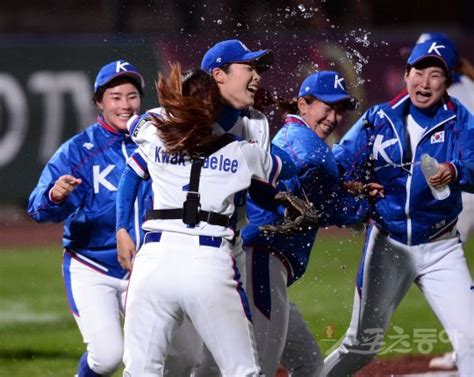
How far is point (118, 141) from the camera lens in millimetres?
6934

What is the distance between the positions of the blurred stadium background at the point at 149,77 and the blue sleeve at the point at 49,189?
3.63m

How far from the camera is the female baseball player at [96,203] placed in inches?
262

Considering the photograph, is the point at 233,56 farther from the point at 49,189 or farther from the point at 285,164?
the point at 49,189

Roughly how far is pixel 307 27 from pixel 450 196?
361 inches

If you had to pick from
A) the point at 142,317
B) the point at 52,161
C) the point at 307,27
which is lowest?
the point at 142,317

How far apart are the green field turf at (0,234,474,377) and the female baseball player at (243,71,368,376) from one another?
2246mm

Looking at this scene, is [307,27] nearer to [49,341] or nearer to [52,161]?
[49,341]

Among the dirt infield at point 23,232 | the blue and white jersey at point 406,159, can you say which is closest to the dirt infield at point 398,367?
the blue and white jersey at point 406,159

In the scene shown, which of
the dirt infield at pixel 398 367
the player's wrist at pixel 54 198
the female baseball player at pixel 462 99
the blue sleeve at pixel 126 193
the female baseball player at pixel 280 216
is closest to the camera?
the blue sleeve at pixel 126 193

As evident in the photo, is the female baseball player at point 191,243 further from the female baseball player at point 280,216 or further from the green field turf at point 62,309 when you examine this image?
the green field turf at point 62,309

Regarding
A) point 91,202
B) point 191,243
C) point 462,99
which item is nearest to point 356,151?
point 91,202

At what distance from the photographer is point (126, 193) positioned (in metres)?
5.71

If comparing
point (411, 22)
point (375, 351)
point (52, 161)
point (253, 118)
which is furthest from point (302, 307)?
point (411, 22)

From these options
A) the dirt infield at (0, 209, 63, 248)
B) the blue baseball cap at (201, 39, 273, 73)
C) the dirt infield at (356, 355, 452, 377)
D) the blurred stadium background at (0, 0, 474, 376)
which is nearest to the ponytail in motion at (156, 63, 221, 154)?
the blue baseball cap at (201, 39, 273, 73)
